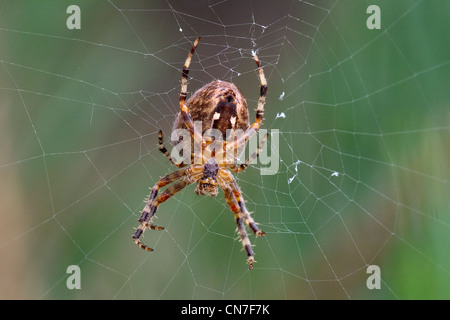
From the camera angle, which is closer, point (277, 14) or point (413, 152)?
point (413, 152)

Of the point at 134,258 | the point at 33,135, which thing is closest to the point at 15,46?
the point at 33,135

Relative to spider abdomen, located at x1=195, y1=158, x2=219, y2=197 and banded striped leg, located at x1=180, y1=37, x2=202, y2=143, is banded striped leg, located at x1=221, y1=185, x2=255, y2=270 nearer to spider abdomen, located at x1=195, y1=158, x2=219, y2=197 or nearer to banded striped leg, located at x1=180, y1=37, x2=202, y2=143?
spider abdomen, located at x1=195, y1=158, x2=219, y2=197

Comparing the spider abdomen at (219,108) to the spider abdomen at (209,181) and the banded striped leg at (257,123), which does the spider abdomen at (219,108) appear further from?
the spider abdomen at (209,181)

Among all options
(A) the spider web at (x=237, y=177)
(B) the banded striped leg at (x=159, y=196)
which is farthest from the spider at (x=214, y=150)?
(A) the spider web at (x=237, y=177)

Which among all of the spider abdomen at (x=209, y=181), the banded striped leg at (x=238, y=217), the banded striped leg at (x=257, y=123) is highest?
the banded striped leg at (x=257, y=123)

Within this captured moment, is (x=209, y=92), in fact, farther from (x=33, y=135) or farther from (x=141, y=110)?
(x=33, y=135)

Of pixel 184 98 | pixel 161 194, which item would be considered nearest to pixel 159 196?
pixel 161 194

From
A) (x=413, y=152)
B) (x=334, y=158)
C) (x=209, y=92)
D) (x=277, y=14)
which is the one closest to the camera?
(x=413, y=152)
